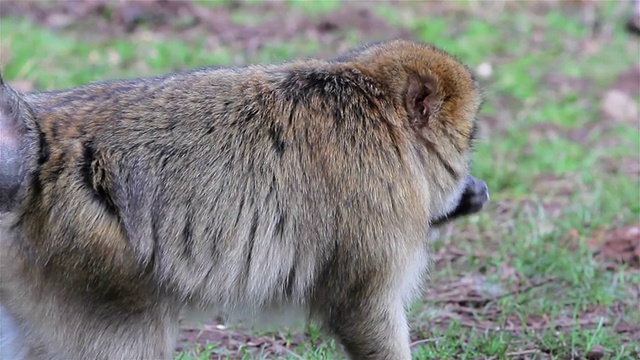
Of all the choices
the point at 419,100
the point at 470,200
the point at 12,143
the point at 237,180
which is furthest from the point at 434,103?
the point at 12,143

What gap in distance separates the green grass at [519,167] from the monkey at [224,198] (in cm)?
59

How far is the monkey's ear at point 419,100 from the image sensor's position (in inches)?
141

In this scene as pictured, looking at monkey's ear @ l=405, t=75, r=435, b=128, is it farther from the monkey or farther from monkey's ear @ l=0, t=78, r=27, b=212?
monkey's ear @ l=0, t=78, r=27, b=212

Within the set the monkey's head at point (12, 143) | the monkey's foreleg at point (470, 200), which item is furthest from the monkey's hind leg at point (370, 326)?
the monkey's head at point (12, 143)

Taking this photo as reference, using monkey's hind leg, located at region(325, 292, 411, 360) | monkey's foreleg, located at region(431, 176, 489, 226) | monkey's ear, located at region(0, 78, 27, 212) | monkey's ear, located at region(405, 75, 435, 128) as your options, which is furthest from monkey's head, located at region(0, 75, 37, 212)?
monkey's foreleg, located at region(431, 176, 489, 226)

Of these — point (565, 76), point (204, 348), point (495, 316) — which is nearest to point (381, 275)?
point (204, 348)

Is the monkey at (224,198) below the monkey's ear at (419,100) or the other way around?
below

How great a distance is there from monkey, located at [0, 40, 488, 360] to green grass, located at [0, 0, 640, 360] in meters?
0.59

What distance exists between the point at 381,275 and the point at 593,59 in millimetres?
6197

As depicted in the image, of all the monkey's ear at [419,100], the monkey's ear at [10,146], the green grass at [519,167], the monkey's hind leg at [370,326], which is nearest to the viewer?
the monkey's ear at [10,146]

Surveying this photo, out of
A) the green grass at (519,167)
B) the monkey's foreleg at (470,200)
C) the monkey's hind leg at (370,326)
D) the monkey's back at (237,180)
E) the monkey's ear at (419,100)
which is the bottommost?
the green grass at (519,167)

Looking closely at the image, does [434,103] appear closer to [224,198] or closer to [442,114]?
[442,114]

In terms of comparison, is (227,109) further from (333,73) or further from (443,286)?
(443,286)

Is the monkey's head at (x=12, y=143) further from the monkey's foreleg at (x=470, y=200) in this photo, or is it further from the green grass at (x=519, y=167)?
the monkey's foreleg at (x=470, y=200)
